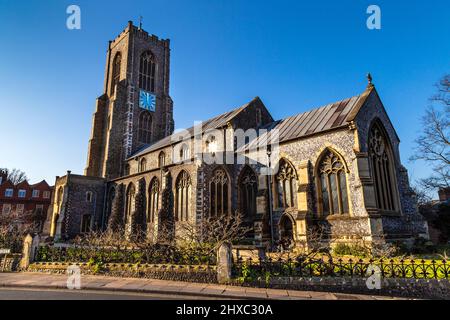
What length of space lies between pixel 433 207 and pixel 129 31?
45509 mm

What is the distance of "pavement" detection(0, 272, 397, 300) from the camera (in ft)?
26.5

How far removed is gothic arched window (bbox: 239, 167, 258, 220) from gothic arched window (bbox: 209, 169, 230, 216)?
110cm

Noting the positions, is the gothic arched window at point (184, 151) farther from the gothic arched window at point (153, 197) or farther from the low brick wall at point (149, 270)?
the low brick wall at point (149, 270)

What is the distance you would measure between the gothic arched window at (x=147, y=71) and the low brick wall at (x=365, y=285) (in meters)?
36.8

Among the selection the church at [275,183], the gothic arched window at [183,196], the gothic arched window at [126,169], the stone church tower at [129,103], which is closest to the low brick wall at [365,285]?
the church at [275,183]

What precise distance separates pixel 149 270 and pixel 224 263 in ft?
10.9

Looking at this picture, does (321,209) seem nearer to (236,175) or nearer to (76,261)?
(236,175)

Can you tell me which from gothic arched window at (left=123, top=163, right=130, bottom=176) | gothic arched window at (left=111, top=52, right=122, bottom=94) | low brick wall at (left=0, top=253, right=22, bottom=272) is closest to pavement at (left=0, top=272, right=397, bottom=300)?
low brick wall at (left=0, top=253, right=22, bottom=272)

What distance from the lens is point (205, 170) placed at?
19.9m

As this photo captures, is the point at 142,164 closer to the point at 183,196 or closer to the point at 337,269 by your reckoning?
the point at 183,196

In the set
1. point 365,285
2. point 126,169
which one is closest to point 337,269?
point 365,285

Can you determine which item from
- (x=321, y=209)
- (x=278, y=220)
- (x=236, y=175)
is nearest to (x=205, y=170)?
(x=236, y=175)

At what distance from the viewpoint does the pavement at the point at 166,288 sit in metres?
8.06

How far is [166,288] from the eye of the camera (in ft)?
29.8
